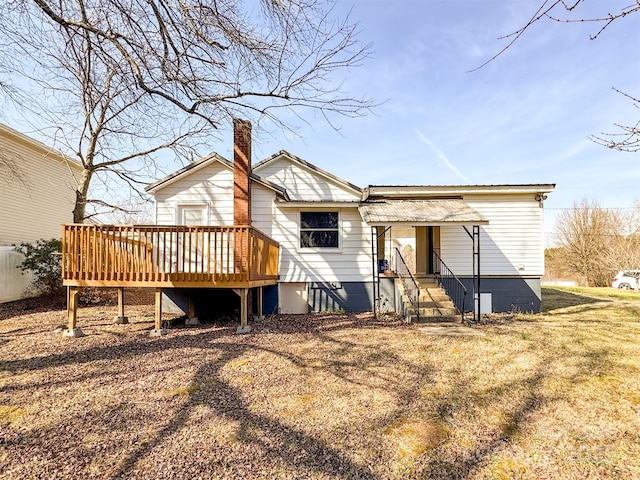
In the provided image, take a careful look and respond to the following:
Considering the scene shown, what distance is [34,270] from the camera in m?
11.4

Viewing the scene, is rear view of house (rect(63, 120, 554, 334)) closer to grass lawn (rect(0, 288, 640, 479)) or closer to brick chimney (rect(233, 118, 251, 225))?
brick chimney (rect(233, 118, 251, 225))

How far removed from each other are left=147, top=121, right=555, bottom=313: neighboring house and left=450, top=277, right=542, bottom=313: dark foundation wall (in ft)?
0.10

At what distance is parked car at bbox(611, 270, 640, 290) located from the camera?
21.4 meters

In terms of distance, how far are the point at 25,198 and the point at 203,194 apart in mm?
8939

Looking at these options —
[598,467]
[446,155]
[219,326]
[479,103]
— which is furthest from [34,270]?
[446,155]

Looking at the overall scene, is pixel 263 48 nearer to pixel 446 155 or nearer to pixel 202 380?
pixel 202 380

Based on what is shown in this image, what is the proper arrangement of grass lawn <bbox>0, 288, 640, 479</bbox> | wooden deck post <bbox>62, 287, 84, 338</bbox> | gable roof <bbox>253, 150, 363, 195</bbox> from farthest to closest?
gable roof <bbox>253, 150, 363, 195</bbox> → wooden deck post <bbox>62, 287, 84, 338</bbox> → grass lawn <bbox>0, 288, 640, 479</bbox>

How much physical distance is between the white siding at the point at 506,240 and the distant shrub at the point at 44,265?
12.6 metres

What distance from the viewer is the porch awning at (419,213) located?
8.88 meters

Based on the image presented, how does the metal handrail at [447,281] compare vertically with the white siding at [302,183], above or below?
below

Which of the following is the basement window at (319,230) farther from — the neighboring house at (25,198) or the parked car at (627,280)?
the parked car at (627,280)

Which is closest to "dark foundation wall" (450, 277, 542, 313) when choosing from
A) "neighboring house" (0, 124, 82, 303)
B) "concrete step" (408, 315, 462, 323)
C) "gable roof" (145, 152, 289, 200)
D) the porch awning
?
"concrete step" (408, 315, 462, 323)

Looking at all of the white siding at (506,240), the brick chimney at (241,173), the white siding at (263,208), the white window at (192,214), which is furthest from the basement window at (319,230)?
the white siding at (506,240)

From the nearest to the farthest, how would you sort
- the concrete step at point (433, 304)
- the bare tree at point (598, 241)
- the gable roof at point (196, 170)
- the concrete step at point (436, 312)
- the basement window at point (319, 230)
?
the concrete step at point (436, 312) < the concrete step at point (433, 304) < the gable roof at point (196, 170) < the basement window at point (319, 230) < the bare tree at point (598, 241)
